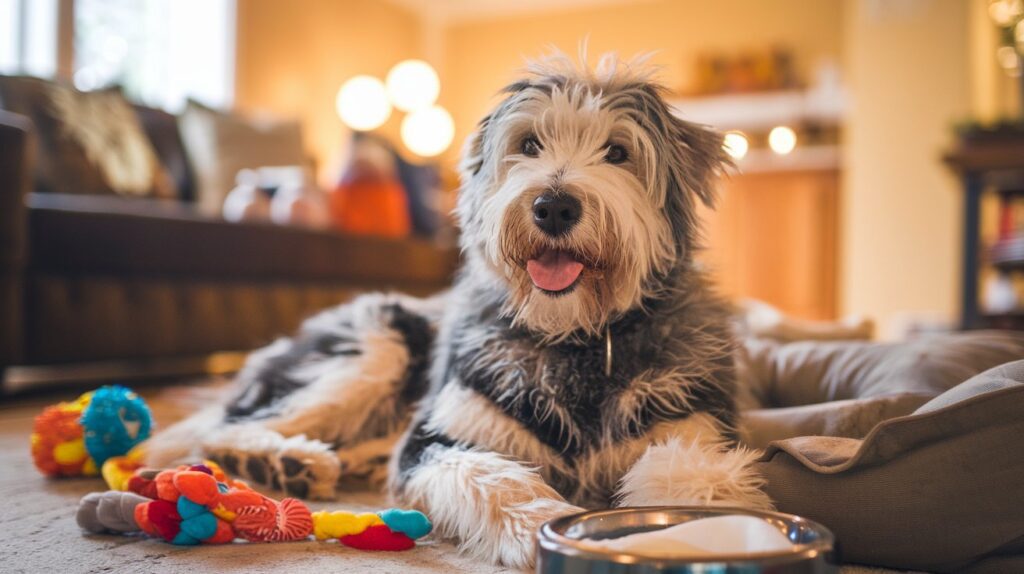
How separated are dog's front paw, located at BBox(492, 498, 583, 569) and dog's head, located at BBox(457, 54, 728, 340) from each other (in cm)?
36

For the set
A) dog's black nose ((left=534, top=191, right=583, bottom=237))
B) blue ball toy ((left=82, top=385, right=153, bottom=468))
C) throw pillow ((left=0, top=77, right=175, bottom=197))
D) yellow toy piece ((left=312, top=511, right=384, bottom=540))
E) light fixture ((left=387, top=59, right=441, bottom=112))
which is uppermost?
light fixture ((left=387, top=59, right=441, bottom=112))

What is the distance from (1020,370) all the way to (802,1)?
8.93 meters

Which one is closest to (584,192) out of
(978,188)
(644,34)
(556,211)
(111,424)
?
(556,211)

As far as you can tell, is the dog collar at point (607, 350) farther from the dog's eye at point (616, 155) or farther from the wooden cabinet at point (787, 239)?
the wooden cabinet at point (787, 239)

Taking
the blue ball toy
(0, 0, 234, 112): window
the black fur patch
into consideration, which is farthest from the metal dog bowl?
(0, 0, 234, 112): window

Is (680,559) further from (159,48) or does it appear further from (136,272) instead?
(159,48)

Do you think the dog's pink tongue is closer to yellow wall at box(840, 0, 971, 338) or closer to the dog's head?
the dog's head

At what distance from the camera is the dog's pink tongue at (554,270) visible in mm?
1613

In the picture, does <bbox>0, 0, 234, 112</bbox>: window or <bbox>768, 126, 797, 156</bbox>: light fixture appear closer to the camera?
<bbox>0, 0, 234, 112</bbox>: window

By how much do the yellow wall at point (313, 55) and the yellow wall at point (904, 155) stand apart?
4798 millimetres

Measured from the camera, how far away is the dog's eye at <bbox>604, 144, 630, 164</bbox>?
1.72 m

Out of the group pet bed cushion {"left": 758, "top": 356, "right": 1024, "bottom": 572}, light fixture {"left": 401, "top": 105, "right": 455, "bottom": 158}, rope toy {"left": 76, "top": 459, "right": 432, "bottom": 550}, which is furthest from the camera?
light fixture {"left": 401, "top": 105, "right": 455, "bottom": 158}

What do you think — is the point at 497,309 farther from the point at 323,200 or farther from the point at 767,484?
the point at 323,200

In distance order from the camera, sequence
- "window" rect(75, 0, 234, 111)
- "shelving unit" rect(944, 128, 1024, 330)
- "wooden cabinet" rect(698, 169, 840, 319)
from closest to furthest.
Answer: "shelving unit" rect(944, 128, 1024, 330), "window" rect(75, 0, 234, 111), "wooden cabinet" rect(698, 169, 840, 319)
